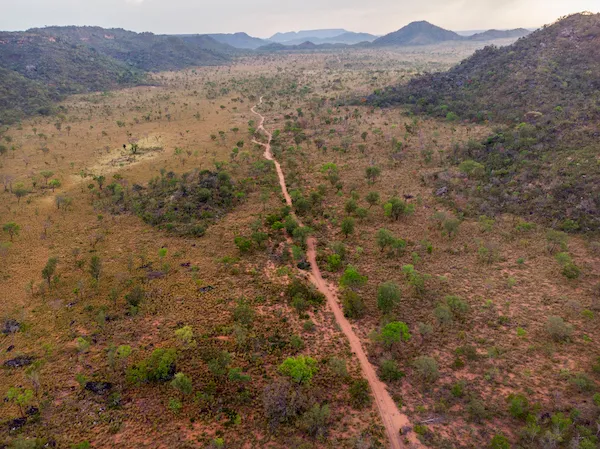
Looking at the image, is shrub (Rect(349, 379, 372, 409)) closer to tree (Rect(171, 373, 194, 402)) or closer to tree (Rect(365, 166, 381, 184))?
tree (Rect(171, 373, 194, 402))

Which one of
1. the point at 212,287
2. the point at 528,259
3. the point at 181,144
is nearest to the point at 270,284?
the point at 212,287

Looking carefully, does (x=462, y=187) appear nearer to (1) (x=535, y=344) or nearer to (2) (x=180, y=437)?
(1) (x=535, y=344)

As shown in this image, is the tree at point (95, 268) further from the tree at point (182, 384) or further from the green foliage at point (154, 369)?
the tree at point (182, 384)

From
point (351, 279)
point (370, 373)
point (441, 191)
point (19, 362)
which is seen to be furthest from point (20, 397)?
point (441, 191)

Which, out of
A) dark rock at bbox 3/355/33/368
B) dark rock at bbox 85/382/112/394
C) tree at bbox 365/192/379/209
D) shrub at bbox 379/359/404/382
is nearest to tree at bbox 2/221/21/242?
dark rock at bbox 3/355/33/368

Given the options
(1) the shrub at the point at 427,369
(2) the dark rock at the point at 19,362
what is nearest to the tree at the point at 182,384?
(2) the dark rock at the point at 19,362

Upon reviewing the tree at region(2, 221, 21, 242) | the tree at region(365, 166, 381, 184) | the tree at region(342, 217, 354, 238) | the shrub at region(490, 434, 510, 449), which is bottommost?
the shrub at region(490, 434, 510, 449)
